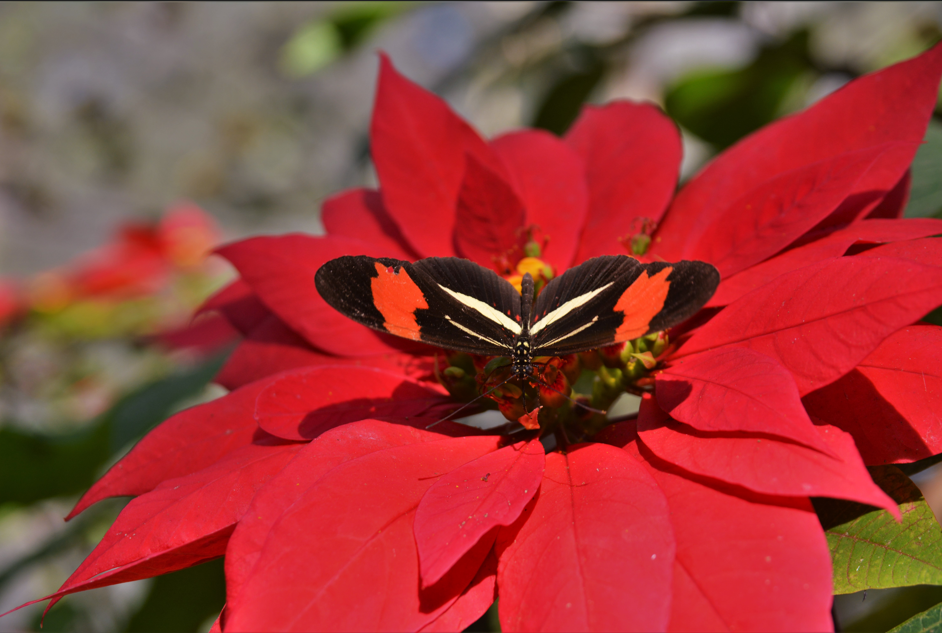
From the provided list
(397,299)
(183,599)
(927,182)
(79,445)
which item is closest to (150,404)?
(79,445)

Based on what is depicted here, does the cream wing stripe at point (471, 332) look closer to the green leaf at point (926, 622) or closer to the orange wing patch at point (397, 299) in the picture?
the orange wing patch at point (397, 299)

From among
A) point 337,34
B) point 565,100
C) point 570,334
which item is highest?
point 337,34

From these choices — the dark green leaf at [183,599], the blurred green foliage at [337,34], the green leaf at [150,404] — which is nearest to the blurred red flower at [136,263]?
the blurred green foliage at [337,34]

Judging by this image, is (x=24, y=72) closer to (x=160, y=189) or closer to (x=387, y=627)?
(x=160, y=189)

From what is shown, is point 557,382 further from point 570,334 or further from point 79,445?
point 79,445

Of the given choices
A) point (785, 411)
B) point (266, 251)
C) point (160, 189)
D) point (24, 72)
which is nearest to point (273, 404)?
point (266, 251)

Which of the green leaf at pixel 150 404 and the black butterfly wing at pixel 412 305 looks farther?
the green leaf at pixel 150 404
